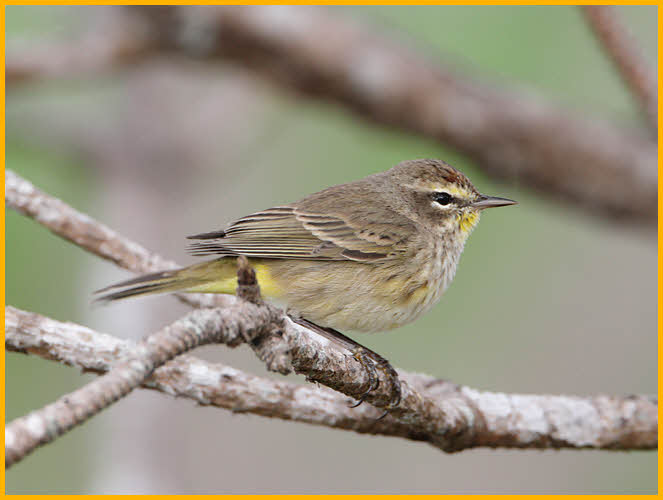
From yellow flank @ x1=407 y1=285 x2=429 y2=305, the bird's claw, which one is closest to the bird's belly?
yellow flank @ x1=407 y1=285 x2=429 y2=305

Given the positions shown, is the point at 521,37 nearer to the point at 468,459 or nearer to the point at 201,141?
the point at 201,141

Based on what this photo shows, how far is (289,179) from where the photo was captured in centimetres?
687

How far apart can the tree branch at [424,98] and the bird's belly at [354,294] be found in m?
1.93

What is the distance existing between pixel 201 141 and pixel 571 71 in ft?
10.6

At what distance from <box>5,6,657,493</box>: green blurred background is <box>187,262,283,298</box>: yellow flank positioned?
6.18 feet

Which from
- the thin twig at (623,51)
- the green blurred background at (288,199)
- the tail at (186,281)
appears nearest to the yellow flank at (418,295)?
the tail at (186,281)

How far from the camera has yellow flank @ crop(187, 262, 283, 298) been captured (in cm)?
338

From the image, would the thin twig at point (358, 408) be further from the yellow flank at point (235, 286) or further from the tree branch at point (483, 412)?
the yellow flank at point (235, 286)

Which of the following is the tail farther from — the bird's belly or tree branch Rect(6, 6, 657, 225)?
tree branch Rect(6, 6, 657, 225)

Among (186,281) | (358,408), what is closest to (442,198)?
(358,408)

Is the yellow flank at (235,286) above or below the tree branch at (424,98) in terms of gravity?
below

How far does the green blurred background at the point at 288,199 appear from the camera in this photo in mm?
5461

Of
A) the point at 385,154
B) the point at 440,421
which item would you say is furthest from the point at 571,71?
the point at 440,421

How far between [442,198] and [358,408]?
4.42 ft
